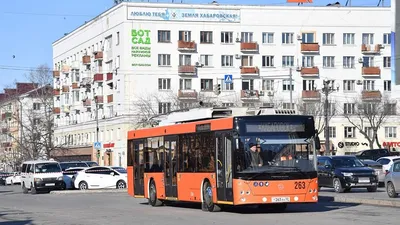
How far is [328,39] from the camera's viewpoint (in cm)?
8738

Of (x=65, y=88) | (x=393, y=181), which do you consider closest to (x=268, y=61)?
(x=65, y=88)

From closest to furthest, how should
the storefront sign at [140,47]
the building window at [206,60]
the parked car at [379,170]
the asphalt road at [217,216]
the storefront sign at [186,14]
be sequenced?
the asphalt road at [217,216]
the parked car at [379,170]
the storefront sign at [140,47]
the storefront sign at [186,14]
the building window at [206,60]

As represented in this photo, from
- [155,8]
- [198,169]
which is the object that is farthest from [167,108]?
[198,169]

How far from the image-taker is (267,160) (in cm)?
2211

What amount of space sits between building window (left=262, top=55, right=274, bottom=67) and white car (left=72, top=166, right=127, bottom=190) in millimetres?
40843

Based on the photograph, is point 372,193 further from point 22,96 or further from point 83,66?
point 22,96

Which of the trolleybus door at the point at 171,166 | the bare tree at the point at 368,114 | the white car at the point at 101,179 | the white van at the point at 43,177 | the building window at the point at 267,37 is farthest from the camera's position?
the building window at the point at 267,37

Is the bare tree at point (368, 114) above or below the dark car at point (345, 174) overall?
above

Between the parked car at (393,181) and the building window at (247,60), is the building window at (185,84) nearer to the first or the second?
the building window at (247,60)

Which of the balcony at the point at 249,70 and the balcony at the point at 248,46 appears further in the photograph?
the balcony at the point at 249,70

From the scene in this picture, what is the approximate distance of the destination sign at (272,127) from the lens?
2242 centimetres

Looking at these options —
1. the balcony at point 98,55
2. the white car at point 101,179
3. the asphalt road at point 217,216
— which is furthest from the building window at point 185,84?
the asphalt road at point 217,216

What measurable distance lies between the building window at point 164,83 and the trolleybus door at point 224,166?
6164 cm

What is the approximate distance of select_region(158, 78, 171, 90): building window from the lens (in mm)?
84875
